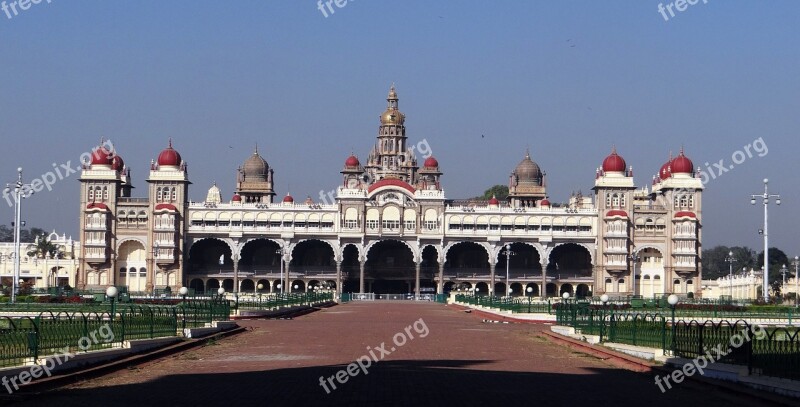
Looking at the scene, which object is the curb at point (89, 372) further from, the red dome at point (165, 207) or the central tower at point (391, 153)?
the central tower at point (391, 153)

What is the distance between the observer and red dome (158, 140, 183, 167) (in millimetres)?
121062

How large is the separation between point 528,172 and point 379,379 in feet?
378

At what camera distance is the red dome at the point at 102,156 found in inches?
4722

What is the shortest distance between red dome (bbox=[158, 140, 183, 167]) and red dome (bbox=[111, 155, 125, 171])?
453cm

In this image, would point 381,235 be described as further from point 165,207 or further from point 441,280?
point 165,207

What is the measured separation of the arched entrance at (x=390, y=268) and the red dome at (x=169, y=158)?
21305 millimetres

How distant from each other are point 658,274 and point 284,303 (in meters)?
64.4

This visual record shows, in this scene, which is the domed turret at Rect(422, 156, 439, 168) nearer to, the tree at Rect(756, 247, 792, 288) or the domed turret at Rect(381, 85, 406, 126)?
the domed turret at Rect(381, 85, 406, 126)

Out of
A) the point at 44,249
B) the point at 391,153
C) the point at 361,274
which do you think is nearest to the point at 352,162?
the point at 391,153

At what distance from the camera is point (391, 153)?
13912 centimetres

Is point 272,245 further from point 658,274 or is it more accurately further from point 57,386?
point 57,386

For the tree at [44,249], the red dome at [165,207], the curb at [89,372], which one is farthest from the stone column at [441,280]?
the curb at [89,372]

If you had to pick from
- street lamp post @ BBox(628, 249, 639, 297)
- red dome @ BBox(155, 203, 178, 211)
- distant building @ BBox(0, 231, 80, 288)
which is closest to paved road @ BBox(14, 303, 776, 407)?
street lamp post @ BBox(628, 249, 639, 297)

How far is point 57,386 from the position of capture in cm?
1961
